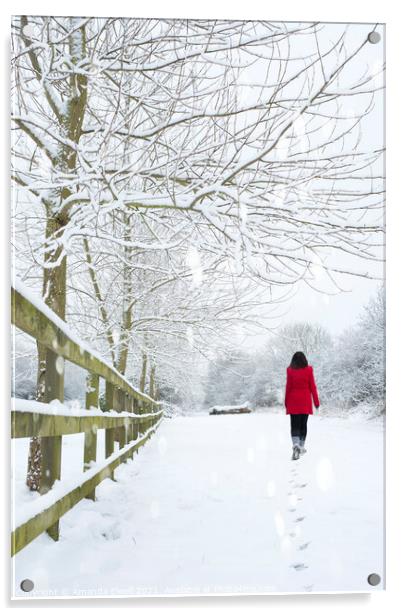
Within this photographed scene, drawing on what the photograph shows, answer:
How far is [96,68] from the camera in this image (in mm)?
3195

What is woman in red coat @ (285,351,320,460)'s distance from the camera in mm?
3176

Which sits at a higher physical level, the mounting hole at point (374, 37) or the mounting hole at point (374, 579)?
the mounting hole at point (374, 37)

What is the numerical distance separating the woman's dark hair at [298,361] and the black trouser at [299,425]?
0.96 feet

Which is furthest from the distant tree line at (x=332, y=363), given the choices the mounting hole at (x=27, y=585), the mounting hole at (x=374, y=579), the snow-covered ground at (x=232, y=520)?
the mounting hole at (x=27, y=585)

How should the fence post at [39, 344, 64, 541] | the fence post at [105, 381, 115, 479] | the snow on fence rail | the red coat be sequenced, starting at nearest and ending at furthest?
the snow on fence rail
the fence post at [39, 344, 64, 541]
the red coat
the fence post at [105, 381, 115, 479]

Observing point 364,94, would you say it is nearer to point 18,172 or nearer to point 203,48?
point 203,48

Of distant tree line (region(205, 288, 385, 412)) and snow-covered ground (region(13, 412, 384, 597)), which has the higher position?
distant tree line (region(205, 288, 385, 412))

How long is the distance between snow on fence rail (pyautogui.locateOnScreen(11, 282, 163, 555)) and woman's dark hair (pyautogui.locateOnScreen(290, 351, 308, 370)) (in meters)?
1.16

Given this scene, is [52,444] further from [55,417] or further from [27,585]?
[27,585]

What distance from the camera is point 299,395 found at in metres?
3.17

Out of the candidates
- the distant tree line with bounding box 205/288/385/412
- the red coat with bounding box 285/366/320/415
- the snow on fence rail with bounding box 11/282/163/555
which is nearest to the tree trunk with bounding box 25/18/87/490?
the snow on fence rail with bounding box 11/282/163/555

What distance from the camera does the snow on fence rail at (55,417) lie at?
7.30ft

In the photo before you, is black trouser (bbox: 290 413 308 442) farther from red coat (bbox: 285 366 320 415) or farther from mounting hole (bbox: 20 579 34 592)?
mounting hole (bbox: 20 579 34 592)
